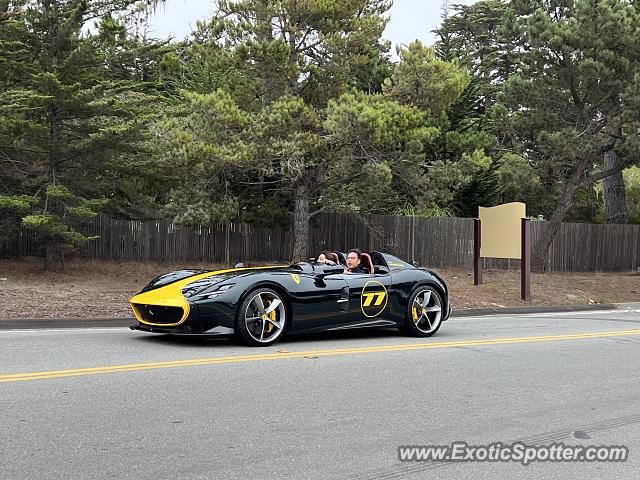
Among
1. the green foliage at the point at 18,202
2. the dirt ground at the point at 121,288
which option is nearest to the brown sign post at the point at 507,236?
the dirt ground at the point at 121,288

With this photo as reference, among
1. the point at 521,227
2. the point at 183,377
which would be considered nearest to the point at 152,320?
the point at 183,377

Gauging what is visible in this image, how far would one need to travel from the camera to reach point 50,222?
16.8 metres

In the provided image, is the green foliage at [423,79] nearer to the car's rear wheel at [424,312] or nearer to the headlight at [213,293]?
the car's rear wheel at [424,312]

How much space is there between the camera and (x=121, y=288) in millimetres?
17172

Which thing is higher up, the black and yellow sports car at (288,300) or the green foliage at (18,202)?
the green foliage at (18,202)

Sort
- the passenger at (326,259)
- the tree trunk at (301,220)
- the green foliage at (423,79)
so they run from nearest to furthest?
the passenger at (326,259)
the green foliage at (423,79)
the tree trunk at (301,220)

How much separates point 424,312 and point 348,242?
14514 mm

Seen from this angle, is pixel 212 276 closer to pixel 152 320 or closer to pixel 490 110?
pixel 152 320

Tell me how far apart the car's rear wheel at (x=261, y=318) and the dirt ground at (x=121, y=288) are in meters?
4.60

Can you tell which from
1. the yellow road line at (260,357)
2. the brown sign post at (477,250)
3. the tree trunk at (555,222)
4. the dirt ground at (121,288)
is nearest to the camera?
the yellow road line at (260,357)

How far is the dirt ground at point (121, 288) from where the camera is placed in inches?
526

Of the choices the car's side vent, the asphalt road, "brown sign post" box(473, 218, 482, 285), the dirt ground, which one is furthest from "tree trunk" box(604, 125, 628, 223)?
the car's side vent

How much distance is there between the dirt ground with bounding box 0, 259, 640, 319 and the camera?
13.4 metres

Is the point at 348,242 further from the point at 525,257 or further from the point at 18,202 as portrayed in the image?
the point at 18,202
